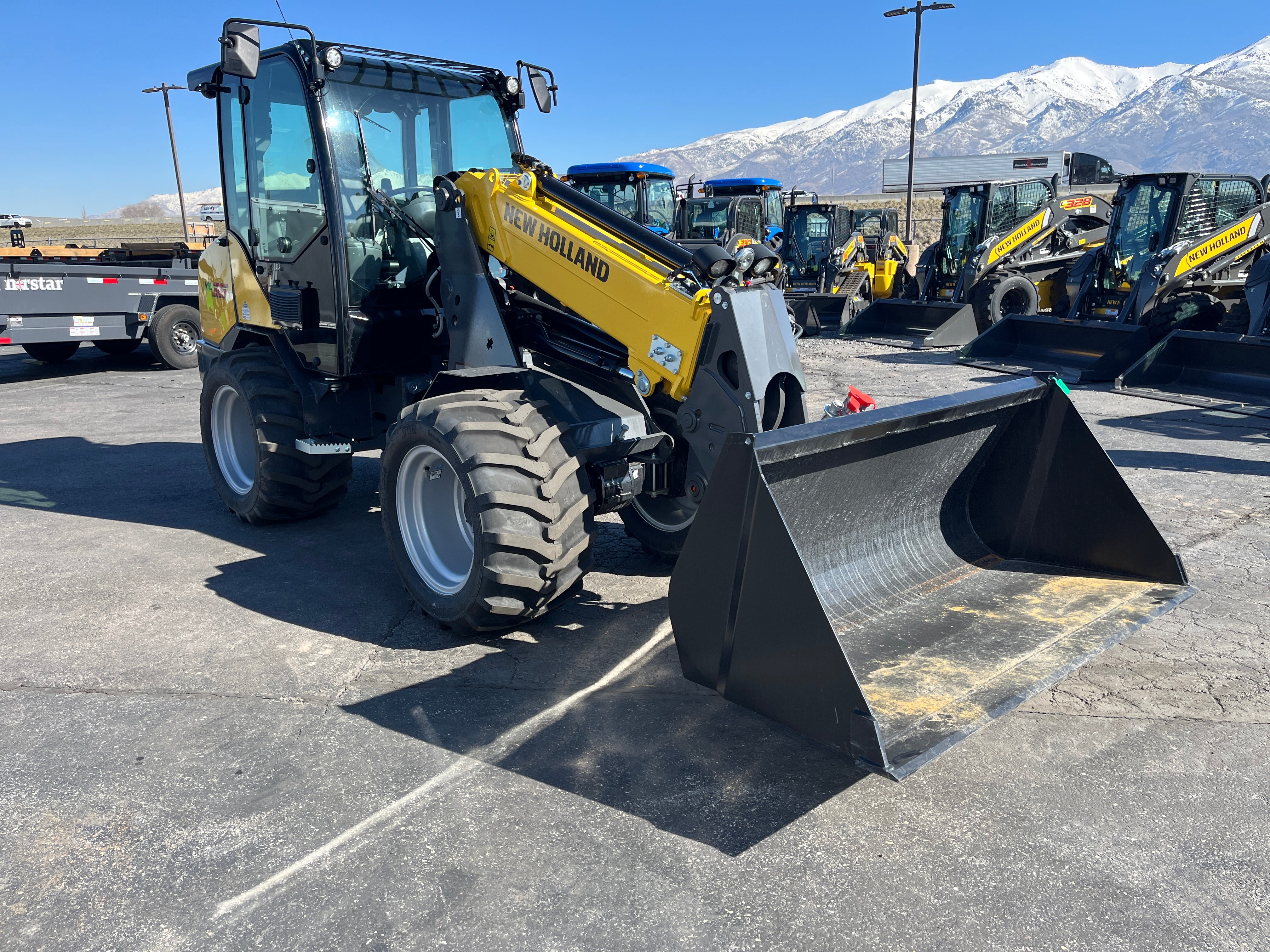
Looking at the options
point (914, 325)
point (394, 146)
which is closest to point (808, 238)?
point (914, 325)

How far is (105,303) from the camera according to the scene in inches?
532

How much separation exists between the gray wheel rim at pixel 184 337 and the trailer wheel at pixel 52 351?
1.73 metres

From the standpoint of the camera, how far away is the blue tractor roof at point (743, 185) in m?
24.5

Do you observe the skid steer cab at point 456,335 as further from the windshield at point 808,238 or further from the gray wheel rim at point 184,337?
the windshield at point 808,238

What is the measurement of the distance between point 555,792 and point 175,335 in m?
13.6

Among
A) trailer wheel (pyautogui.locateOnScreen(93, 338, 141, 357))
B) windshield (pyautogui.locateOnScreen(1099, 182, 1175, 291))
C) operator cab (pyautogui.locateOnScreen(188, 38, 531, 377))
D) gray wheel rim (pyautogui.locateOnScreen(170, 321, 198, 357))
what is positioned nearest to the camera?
operator cab (pyautogui.locateOnScreen(188, 38, 531, 377))

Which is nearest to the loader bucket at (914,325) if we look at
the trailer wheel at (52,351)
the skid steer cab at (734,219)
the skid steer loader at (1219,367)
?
the skid steer cab at (734,219)

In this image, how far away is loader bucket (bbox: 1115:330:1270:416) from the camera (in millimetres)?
10438

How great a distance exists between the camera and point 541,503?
13.2 feet

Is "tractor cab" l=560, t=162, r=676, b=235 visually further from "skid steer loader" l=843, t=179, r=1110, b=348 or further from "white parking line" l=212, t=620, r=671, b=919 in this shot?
"white parking line" l=212, t=620, r=671, b=919

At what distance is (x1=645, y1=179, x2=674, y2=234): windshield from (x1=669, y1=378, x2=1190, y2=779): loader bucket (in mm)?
17266

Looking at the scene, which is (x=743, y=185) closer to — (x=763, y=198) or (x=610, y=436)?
(x=763, y=198)

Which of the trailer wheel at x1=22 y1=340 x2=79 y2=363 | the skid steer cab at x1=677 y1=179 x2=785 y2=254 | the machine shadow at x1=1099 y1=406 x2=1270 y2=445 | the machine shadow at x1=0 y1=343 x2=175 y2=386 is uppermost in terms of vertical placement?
the skid steer cab at x1=677 y1=179 x2=785 y2=254

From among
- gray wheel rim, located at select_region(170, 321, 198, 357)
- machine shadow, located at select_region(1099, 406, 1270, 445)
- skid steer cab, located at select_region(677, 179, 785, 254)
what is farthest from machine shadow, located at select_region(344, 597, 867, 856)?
skid steer cab, located at select_region(677, 179, 785, 254)
